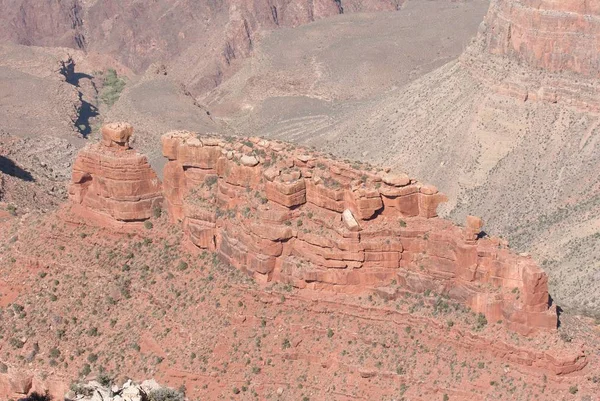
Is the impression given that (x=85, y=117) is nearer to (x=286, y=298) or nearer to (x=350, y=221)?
(x=286, y=298)

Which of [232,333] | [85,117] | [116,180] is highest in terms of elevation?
[116,180]

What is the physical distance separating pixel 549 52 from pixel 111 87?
72833mm

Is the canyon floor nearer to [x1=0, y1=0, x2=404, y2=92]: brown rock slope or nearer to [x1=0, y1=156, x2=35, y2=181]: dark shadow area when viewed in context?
[x1=0, y1=156, x2=35, y2=181]: dark shadow area

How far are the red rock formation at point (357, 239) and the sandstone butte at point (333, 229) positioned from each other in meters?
0.04

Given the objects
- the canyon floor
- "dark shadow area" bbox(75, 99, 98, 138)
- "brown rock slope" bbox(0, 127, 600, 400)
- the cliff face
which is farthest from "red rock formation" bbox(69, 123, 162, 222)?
"dark shadow area" bbox(75, 99, 98, 138)

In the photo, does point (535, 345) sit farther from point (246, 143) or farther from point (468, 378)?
point (246, 143)

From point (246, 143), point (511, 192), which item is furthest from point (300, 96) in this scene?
point (246, 143)

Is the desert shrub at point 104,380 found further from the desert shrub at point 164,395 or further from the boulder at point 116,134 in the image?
the boulder at point 116,134

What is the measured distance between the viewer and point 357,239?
178ft

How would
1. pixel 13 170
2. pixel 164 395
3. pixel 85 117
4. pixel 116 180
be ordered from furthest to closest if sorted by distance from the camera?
1. pixel 85 117
2. pixel 13 170
3. pixel 116 180
4. pixel 164 395

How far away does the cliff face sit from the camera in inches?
3898

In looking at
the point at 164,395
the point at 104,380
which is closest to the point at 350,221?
the point at 104,380

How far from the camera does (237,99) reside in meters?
147

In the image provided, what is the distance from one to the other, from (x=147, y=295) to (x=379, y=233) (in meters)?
12.1
